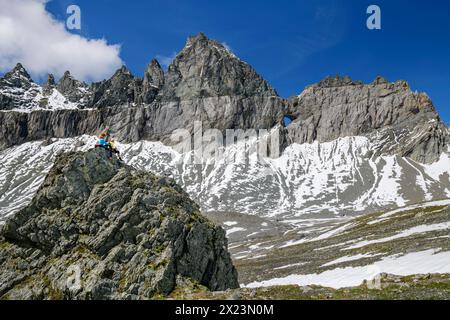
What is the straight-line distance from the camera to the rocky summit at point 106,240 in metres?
35.2

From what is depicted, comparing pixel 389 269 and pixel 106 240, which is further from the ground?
pixel 106 240

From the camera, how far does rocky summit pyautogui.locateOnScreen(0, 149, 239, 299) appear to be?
35188 millimetres

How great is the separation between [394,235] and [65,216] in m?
60.4

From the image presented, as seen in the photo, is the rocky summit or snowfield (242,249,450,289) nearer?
the rocky summit

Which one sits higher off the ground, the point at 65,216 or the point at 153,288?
the point at 65,216

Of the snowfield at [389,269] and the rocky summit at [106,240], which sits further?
the snowfield at [389,269]

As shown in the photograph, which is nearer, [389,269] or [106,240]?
[106,240]

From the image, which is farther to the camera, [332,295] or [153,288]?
[153,288]

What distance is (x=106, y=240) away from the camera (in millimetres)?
38375

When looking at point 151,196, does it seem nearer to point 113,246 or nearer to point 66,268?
point 113,246
